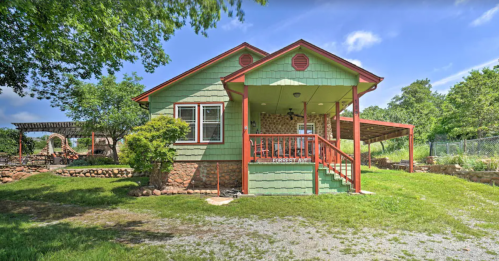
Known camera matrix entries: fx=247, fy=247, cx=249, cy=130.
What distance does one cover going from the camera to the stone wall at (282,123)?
39.9ft

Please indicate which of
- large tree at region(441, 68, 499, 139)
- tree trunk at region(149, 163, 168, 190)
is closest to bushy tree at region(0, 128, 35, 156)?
tree trunk at region(149, 163, 168, 190)

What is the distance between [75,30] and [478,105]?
24.3 metres

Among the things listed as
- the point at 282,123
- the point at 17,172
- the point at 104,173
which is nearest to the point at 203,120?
the point at 282,123

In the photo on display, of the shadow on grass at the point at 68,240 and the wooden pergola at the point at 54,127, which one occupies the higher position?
the wooden pergola at the point at 54,127

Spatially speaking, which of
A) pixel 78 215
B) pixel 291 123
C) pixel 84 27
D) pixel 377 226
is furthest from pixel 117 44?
pixel 291 123

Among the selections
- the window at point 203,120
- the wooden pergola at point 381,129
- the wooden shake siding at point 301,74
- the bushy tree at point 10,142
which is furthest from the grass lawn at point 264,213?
the bushy tree at point 10,142

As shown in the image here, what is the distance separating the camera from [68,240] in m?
3.82

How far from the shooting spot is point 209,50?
11398 millimetres

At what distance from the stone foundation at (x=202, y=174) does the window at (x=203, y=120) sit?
35.8 inches

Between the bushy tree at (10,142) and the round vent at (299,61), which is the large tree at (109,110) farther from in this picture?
the round vent at (299,61)

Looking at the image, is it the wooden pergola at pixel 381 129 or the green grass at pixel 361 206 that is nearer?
the green grass at pixel 361 206

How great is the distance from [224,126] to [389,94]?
4530cm

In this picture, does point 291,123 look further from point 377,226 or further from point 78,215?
point 78,215

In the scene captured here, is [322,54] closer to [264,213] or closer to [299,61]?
[299,61]
